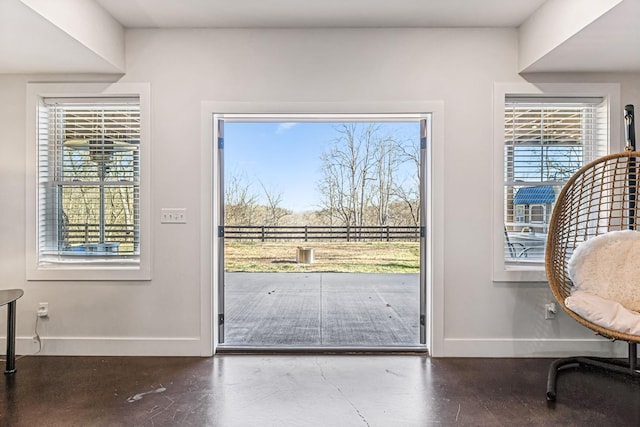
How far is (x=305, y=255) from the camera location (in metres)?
8.39

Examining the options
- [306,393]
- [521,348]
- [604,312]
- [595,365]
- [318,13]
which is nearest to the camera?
[604,312]

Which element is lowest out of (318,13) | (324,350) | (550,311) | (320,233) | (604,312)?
(324,350)

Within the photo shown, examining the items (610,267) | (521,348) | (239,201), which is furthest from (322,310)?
(239,201)

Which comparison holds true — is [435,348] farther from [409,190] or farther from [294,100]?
[409,190]

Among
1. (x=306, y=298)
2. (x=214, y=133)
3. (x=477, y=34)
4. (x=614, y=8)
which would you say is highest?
(x=477, y=34)

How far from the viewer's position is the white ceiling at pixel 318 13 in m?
2.71

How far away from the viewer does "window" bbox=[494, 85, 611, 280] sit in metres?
3.17

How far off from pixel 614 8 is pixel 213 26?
247cm

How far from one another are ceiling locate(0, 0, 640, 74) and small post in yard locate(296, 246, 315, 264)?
5.70 meters

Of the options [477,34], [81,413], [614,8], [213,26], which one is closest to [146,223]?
[81,413]

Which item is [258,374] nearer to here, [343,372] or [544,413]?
[343,372]

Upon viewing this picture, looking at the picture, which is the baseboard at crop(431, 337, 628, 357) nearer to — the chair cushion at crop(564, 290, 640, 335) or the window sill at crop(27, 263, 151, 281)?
the chair cushion at crop(564, 290, 640, 335)

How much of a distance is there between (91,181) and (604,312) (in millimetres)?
3537

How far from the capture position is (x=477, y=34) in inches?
121
